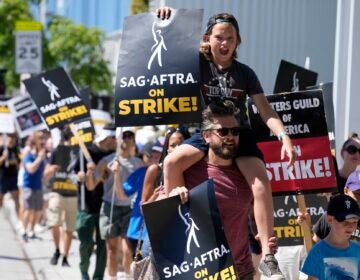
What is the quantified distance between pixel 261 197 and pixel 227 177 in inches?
10.4

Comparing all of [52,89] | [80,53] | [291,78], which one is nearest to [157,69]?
[291,78]

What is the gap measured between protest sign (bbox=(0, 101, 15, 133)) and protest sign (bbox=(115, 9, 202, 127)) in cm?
1208

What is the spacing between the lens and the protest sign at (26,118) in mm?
16688

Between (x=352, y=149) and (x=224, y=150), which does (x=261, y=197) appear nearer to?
(x=224, y=150)

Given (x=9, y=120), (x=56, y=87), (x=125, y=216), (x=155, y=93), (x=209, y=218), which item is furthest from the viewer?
(x=9, y=120)

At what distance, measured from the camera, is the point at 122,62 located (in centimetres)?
727

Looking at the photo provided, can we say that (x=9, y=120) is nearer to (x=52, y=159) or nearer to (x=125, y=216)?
(x=52, y=159)

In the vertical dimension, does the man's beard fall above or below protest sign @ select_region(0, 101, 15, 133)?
above

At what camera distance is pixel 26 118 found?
55.5 feet

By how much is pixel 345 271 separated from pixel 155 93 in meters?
1.81

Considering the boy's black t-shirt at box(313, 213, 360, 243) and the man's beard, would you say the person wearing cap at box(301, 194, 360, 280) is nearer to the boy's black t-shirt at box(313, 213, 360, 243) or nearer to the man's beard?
the boy's black t-shirt at box(313, 213, 360, 243)

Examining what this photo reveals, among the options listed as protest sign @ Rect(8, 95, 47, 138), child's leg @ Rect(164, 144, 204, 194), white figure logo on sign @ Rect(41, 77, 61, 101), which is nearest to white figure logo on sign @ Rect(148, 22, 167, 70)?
child's leg @ Rect(164, 144, 204, 194)

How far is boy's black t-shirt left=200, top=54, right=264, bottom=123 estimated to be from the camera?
21.6 ft

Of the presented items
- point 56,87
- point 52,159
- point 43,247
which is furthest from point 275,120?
point 43,247
